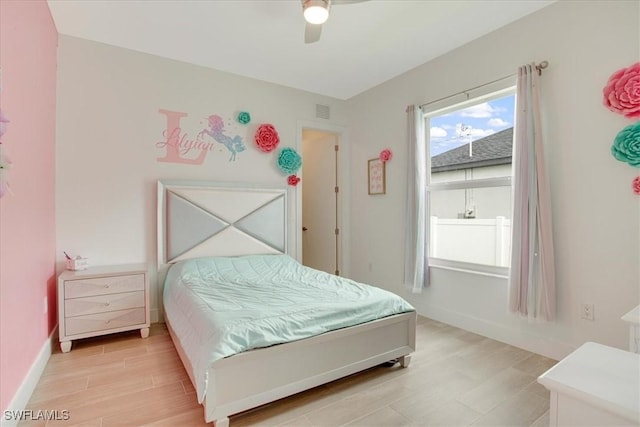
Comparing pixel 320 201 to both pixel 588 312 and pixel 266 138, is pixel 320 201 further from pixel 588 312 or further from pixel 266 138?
pixel 588 312

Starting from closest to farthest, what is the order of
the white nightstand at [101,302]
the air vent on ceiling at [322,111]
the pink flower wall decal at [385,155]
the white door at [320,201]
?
1. the white nightstand at [101,302]
2. the pink flower wall decal at [385,155]
3. the air vent on ceiling at [322,111]
4. the white door at [320,201]

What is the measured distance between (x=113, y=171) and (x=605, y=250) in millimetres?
4258

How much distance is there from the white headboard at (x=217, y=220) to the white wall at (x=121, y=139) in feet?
0.44

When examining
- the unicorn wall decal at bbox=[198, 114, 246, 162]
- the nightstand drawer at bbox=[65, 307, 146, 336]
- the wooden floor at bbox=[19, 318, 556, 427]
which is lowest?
the wooden floor at bbox=[19, 318, 556, 427]

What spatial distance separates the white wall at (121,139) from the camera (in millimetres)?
2953

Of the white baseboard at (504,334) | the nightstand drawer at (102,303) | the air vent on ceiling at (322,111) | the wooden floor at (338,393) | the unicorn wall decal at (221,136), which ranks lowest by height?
the wooden floor at (338,393)

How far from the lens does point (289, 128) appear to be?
415cm

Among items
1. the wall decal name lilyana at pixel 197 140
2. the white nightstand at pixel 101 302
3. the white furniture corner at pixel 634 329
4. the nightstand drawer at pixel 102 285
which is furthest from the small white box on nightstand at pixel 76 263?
the white furniture corner at pixel 634 329

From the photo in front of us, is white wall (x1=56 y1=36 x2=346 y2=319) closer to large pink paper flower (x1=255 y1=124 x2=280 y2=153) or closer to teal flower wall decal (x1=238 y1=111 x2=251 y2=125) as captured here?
teal flower wall decal (x1=238 y1=111 x2=251 y2=125)

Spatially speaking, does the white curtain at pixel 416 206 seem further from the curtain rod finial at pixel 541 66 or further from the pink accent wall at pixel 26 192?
the pink accent wall at pixel 26 192

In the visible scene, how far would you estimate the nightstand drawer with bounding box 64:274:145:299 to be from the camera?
2619mm

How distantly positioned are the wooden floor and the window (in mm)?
947

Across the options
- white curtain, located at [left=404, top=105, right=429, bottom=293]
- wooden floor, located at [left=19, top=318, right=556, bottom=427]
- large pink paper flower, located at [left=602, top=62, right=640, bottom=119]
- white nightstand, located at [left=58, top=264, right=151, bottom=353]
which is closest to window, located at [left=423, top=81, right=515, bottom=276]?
white curtain, located at [left=404, top=105, right=429, bottom=293]

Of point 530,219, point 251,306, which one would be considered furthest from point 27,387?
point 530,219
